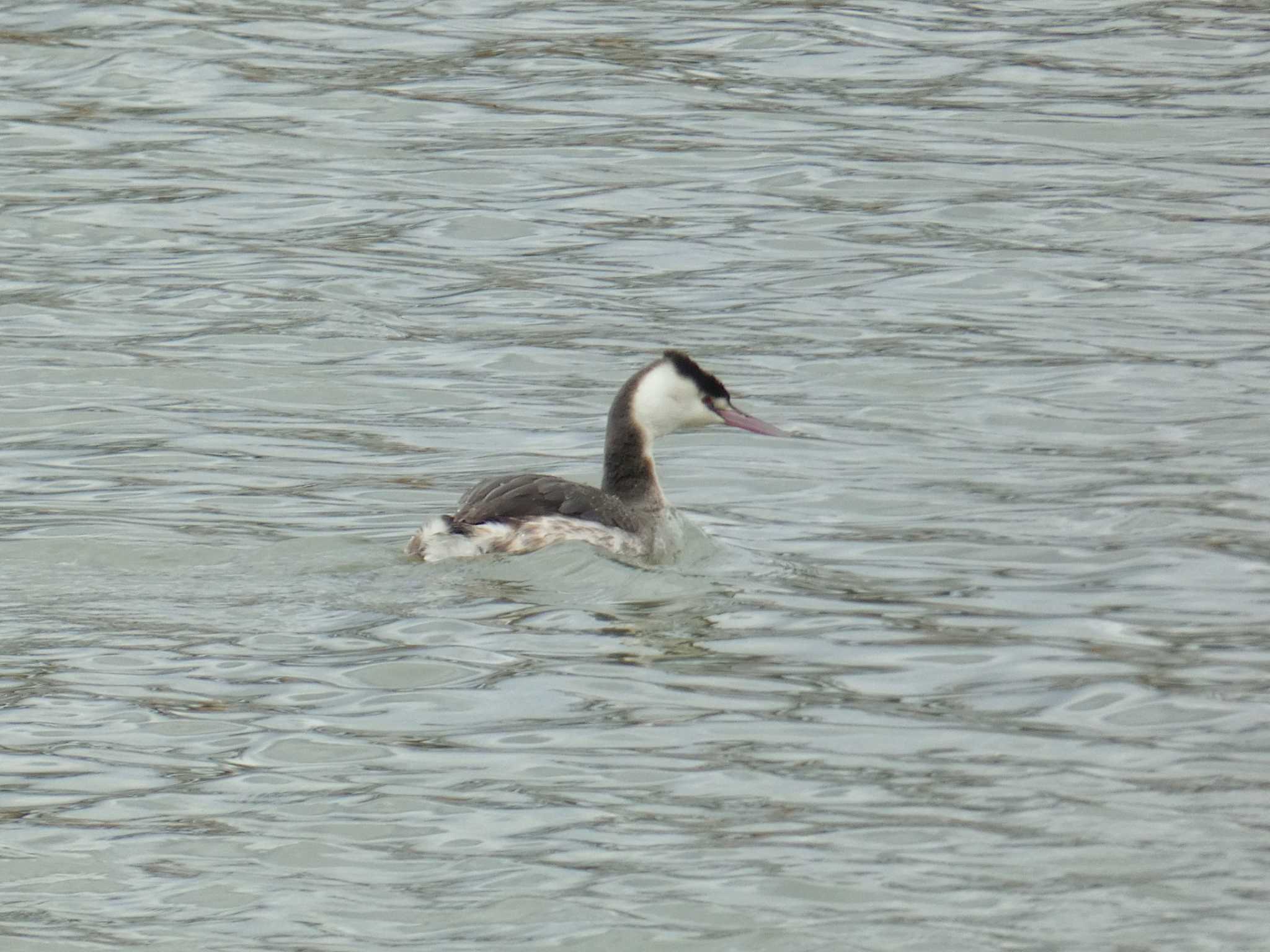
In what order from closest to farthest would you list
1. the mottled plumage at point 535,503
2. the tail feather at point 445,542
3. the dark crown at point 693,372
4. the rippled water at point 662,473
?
1. the rippled water at point 662,473
2. the tail feather at point 445,542
3. the mottled plumage at point 535,503
4. the dark crown at point 693,372

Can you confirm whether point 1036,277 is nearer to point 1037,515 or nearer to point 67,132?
point 1037,515

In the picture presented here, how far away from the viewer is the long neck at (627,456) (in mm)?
11125

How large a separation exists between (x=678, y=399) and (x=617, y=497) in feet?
1.64

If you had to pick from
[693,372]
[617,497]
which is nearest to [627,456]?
[617,497]

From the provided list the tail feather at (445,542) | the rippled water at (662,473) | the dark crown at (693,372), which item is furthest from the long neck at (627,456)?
the tail feather at (445,542)

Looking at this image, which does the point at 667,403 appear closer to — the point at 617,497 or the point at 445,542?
the point at 617,497

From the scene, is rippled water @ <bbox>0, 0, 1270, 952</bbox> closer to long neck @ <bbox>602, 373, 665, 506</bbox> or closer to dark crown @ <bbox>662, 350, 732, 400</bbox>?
long neck @ <bbox>602, 373, 665, 506</bbox>

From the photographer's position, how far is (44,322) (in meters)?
14.9

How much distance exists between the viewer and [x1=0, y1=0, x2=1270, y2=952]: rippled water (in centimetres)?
702

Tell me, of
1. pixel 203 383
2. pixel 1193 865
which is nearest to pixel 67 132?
pixel 203 383

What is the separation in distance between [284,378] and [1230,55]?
33.9ft

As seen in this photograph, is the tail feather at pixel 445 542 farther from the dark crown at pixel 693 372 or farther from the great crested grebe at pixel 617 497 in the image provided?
the dark crown at pixel 693 372

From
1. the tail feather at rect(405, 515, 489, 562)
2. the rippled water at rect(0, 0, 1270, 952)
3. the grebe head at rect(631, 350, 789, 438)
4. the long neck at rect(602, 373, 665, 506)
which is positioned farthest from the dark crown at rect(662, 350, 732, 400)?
the tail feather at rect(405, 515, 489, 562)

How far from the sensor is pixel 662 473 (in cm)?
1245
